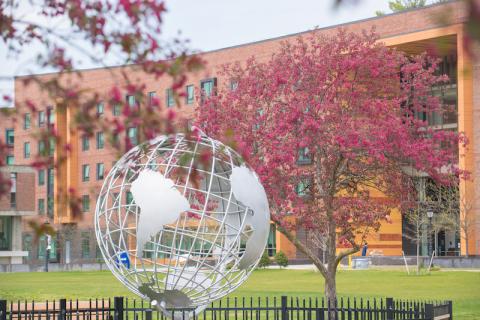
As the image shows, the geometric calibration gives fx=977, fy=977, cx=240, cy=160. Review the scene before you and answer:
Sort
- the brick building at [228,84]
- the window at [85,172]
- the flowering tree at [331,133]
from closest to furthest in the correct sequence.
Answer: the flowering tree at [331,133]
the brick building at [228,84]
the window at [85,172]

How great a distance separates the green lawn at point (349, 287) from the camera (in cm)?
3083

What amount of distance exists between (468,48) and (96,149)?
3267 inches

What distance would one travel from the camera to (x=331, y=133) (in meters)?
23.3

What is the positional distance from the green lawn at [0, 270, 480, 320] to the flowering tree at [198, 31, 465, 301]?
158 inches

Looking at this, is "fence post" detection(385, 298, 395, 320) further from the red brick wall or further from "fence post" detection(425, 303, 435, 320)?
the red brick wall

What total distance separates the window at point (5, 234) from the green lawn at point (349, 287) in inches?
955

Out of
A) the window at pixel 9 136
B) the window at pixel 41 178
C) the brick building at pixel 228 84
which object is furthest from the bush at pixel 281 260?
the window at pixel 9 136

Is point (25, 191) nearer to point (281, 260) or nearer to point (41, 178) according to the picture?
point (41, 178)

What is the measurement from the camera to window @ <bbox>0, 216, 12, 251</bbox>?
2717 inches

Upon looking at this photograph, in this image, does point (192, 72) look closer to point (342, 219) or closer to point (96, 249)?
point (342, 219)

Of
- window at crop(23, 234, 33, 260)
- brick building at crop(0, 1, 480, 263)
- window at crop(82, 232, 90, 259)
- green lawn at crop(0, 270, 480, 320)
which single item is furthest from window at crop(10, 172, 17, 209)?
green lawn at crop(0, 270, 480, 320)

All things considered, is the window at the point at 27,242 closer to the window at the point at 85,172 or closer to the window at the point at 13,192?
the window at the point at 85,172

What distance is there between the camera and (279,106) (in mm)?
23828

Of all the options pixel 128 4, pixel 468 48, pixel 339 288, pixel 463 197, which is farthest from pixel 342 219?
pixel 463 197
